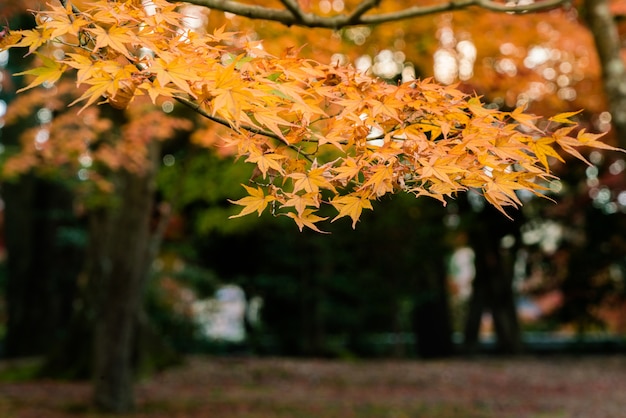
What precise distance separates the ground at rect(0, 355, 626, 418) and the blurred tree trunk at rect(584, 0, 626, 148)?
4044 mm

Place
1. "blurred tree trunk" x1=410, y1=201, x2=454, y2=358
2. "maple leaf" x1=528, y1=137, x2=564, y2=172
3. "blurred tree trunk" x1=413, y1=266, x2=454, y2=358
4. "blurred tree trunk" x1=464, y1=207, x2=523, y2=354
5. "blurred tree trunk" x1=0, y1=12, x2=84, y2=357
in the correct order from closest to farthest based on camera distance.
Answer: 1. "maple leaf" x1=528, y1=137, x2=564, y2=172
2. "blurred tree trunk" x1=0, y1=12, x2=84, y2=357
3. "blurred tree trunk" x1=410, y1=201, x2=454, y2=358
4. "blurred tree trunk" x1=464, y1=207, x2=523, y2=354
5. "blurred tree trunk" x1=413, y1=266, x2=454, y2=358

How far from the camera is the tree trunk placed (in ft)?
24.0

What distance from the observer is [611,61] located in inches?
197

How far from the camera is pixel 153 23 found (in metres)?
1.81

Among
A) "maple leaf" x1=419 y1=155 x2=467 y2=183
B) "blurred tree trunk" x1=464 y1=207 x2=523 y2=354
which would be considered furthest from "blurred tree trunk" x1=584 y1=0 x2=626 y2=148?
"blurred tree trunk" x1=464 y1=207 x2=523 y2=354

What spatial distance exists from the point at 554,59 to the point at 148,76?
29.0ft

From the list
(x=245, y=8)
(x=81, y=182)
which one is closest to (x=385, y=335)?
(x=81, y=182)

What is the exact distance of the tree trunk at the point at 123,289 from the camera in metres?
7.30

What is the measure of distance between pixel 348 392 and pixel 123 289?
390 cm

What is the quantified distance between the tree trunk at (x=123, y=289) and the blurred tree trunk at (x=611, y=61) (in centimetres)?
476

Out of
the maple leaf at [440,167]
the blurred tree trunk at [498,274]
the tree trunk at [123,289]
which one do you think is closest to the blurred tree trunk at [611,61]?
the maple leaf at [440,167]

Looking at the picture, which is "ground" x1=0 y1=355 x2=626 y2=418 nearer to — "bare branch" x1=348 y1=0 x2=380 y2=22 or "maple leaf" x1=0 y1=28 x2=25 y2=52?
"bare branch" x1=348 y1=0 x2=380 y2=22

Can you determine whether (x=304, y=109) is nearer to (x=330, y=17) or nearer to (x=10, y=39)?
(x=10, y=39)

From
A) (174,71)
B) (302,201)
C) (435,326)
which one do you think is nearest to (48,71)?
(174,71)
